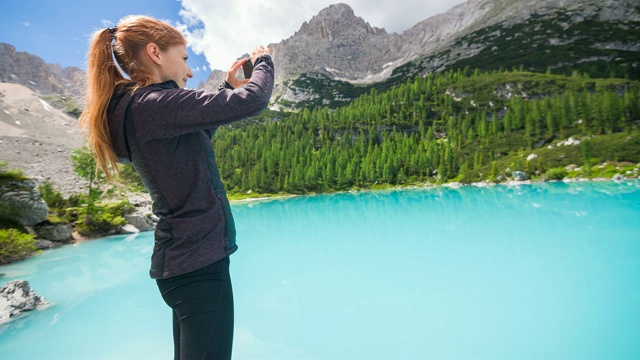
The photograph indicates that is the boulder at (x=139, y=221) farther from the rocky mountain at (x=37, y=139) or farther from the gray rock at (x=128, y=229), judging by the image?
the rocky mountain at (x=37, y=139)

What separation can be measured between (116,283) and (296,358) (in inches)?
342

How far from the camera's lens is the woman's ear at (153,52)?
5.25 feet

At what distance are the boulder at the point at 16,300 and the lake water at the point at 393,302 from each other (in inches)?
13.4

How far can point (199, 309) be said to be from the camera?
1.52m

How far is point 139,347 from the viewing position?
238 inches

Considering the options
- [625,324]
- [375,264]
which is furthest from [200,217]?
[375,264]

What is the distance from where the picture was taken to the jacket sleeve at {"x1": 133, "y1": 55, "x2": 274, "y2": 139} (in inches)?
55.8

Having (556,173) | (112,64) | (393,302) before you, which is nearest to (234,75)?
(112,64)

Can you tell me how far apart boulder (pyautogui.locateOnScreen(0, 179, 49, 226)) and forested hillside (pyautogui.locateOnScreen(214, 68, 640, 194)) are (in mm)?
60028

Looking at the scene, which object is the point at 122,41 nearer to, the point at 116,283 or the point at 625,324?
the point at 625,324

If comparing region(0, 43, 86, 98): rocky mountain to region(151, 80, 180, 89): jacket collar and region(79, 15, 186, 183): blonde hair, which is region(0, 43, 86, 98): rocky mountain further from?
region(151, 80, 180, 89): jacket collar

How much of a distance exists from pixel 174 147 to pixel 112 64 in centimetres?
54

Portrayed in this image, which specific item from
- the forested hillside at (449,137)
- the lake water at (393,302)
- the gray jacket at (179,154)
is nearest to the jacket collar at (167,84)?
the gray jacket at (179,154)

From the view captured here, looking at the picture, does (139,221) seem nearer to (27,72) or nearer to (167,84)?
(167,84)
